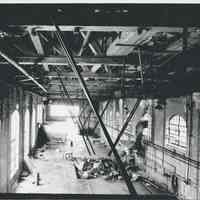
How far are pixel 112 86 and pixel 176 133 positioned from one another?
3.79m

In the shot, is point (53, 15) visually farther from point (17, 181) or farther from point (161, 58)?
point (17, 181)

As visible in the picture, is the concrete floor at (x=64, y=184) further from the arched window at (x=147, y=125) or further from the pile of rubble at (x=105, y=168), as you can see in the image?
the arched window at (x=147, y=125)

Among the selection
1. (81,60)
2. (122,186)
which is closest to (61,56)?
(81,60)

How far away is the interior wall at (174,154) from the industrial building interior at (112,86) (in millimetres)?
40

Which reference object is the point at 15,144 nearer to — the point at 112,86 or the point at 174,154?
the point at 112,86

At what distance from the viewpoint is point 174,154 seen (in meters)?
11.2

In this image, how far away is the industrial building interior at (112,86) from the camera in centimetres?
230

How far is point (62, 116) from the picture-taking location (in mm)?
30766

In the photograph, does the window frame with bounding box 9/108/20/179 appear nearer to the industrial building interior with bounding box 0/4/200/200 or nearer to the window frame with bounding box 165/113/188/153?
the industrial building interior with bounding box 0/4/200/200

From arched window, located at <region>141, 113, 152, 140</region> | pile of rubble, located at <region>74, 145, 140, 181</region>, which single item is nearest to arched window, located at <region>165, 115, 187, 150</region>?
arched window, located at <region>141, 113, 152, 140</region>

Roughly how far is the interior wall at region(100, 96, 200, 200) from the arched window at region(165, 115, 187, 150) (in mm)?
231

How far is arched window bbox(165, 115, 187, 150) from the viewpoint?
10.5m

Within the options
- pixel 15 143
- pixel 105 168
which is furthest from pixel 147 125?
pixel 15 143

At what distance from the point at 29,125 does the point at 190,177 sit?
11365 mm
